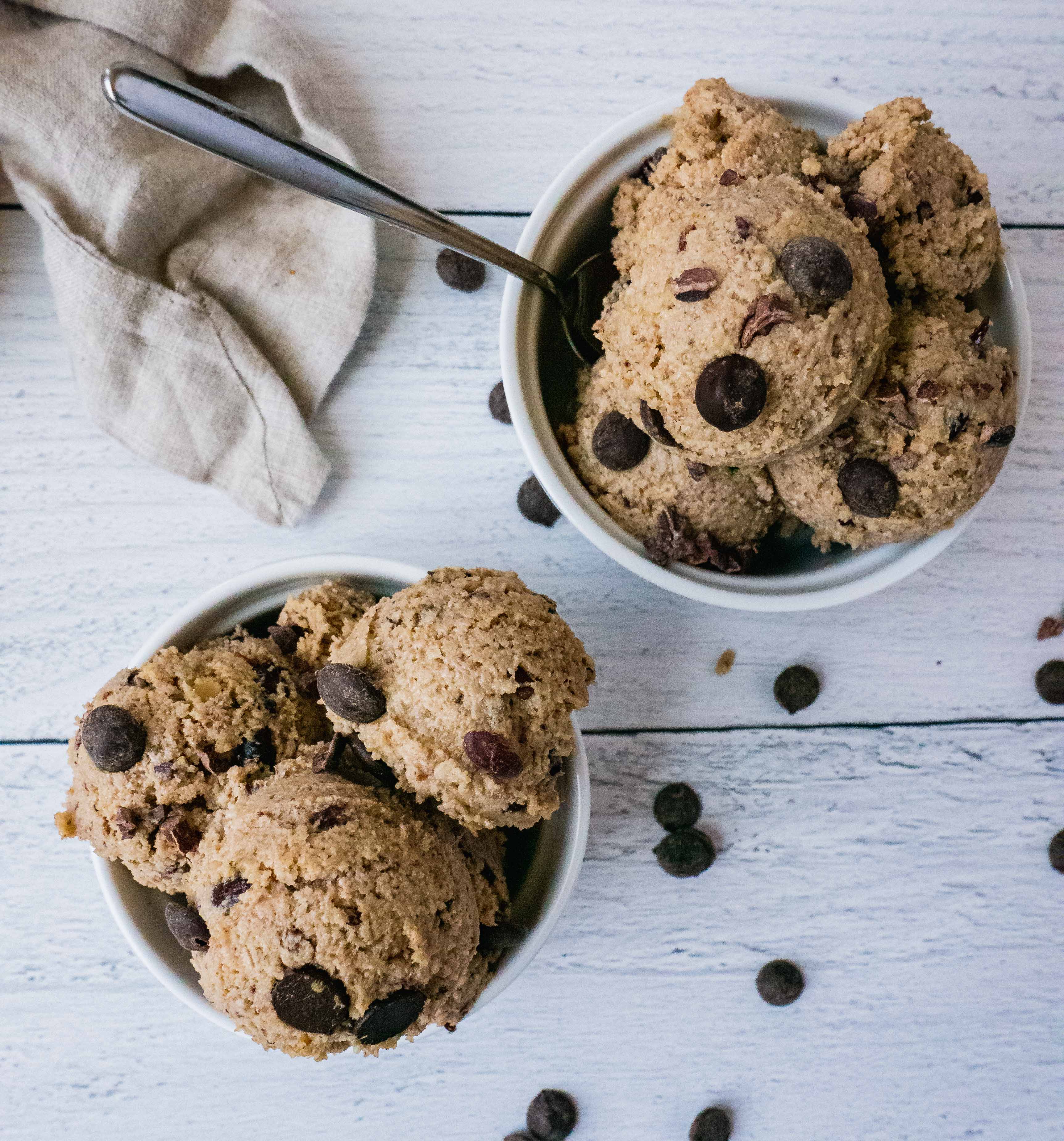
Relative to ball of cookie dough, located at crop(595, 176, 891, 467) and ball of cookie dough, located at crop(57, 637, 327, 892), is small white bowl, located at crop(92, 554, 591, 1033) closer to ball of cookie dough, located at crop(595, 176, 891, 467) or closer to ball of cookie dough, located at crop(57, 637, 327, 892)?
ball of cookie dough, located at crop(57, 637, 327, 892)

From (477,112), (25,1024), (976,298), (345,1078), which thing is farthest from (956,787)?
(25,1024)

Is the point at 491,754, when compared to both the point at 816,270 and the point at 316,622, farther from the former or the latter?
the point at 816,270

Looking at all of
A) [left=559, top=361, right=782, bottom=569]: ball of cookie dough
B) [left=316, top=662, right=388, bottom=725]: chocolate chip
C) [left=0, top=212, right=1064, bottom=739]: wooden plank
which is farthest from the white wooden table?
[left=316, top=662, right=388, bottom=725]: chocolate chip

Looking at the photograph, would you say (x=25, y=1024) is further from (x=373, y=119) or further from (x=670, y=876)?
(x=373, y=119)

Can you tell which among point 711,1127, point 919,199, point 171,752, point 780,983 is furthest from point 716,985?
point 919,199

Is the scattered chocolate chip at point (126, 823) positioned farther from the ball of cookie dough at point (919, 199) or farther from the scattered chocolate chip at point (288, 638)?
the ball of cookie dough at point (919, 199)
